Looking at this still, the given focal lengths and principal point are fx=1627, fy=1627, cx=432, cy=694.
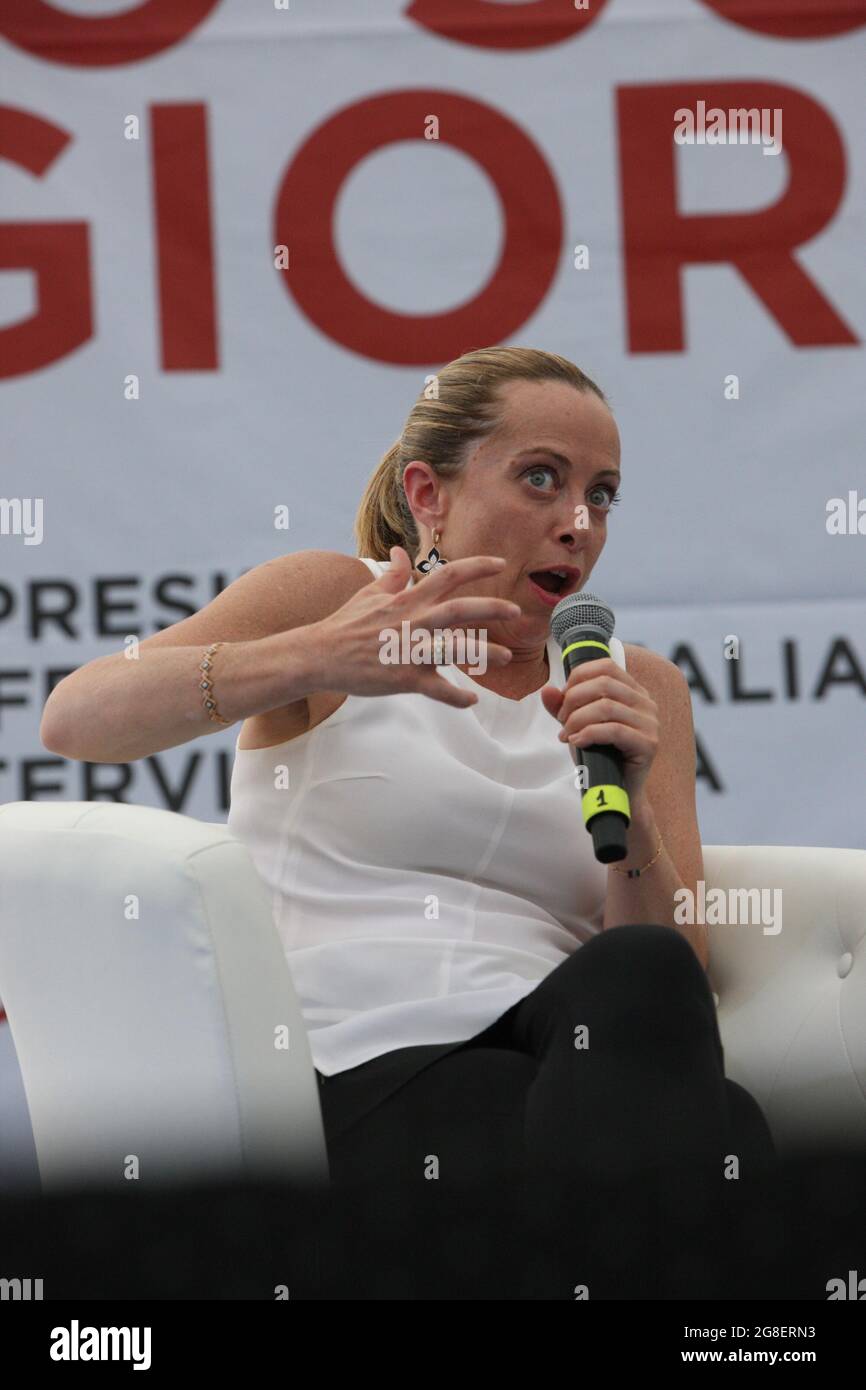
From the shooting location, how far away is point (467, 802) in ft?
4.25

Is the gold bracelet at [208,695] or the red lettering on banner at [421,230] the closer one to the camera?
the gold bracelet at [208,695]

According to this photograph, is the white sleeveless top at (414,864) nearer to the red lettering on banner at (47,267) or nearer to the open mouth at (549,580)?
the open mouth at (549,580)

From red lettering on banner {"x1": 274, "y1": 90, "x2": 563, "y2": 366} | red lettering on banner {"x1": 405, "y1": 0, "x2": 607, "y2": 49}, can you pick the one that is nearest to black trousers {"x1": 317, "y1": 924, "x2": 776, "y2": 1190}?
red lettering on banner {"x1": 274, "y1": 90, "x2": 563, "y2": 366}

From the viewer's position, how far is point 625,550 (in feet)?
7.80

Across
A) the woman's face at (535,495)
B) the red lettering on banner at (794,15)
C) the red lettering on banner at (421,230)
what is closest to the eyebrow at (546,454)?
the woman's face at (535,495)

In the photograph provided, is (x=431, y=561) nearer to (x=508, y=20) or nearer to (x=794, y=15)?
(x=508, y=20)

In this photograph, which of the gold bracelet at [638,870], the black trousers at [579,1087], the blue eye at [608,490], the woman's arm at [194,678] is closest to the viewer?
the black trousers at [579,1087]

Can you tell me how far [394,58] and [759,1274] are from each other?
2.15m

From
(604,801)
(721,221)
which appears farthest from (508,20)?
(604,801)

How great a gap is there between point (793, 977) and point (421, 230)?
1.41 m

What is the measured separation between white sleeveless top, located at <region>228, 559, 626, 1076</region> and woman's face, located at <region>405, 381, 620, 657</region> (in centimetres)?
11

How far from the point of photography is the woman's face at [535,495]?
55.1 inches

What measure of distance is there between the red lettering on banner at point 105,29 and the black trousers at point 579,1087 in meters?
1.76
